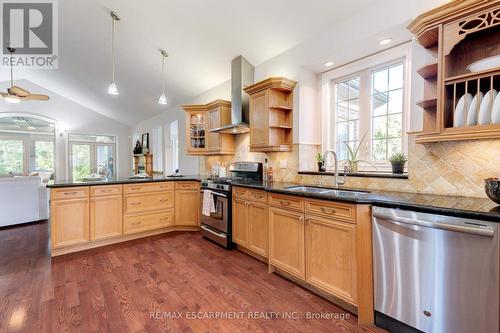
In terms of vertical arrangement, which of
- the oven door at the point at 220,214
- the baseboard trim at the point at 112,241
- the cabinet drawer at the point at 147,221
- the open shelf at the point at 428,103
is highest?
the open shelf at the point at 428,103

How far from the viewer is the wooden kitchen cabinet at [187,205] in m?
4.08

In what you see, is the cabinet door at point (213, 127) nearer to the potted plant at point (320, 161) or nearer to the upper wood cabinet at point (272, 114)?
the upper wood cabinet at point (272, 114)

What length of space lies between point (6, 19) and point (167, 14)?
9.89 feet

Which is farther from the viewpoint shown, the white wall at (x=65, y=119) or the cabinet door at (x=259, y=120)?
the white wall at (x=65, y=119)

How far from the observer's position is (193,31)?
3311 millimetres

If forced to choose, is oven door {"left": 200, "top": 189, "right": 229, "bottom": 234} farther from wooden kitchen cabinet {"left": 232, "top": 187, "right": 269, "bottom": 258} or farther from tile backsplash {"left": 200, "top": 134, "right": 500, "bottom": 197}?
tile backsplash {"left": 200, "top": 134, "right": 500, "bottom": 197}

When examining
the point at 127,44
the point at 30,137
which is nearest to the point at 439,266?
the point at 127,44

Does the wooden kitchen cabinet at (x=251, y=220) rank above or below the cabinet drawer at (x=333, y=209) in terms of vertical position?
below

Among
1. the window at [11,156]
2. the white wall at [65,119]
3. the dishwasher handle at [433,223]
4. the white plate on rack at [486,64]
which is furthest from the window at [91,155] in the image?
the white plate on rack at [486,64]

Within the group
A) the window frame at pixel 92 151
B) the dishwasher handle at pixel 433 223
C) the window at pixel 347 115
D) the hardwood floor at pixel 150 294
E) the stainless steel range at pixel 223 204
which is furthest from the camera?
the window frame at pixel 92 151

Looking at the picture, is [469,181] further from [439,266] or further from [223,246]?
[223,246]

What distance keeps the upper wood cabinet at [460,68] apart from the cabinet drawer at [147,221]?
365 cm

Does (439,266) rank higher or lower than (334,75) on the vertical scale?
lower

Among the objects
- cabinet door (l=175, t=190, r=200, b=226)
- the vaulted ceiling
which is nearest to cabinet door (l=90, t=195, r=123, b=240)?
cabinet door (l=175, t=190, r=200, b=226)
